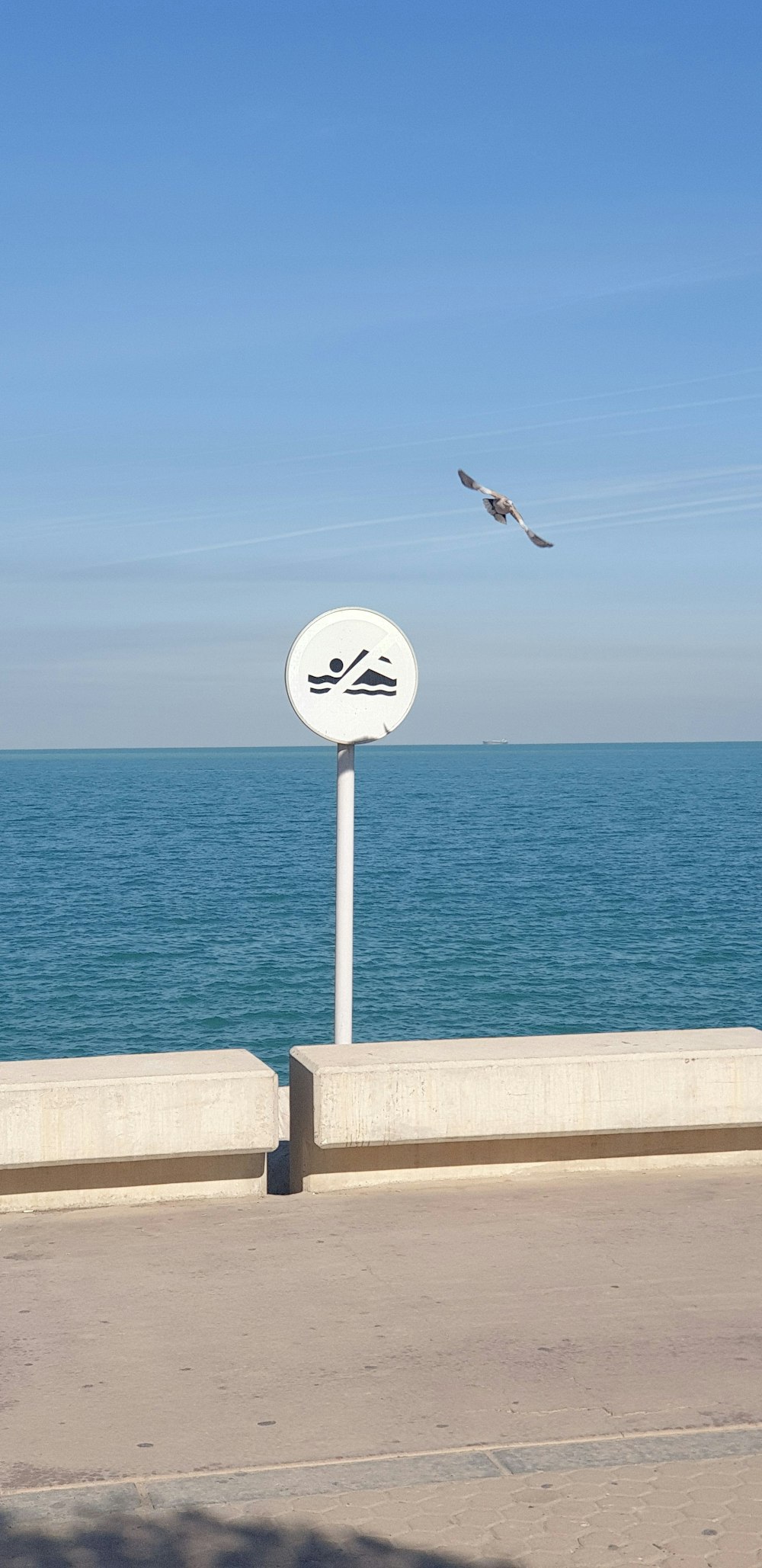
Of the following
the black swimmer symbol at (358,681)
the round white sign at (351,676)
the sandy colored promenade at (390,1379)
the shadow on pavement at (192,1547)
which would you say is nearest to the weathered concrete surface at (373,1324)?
the sandy colored promenade at (390,1379)

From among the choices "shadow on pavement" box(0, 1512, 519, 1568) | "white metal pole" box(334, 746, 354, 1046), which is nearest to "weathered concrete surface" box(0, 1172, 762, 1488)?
"shadow on pavement" box(0, 1512, 519, 1568)

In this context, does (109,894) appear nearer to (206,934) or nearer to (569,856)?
(206,934)

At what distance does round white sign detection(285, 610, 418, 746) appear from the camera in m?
7.73

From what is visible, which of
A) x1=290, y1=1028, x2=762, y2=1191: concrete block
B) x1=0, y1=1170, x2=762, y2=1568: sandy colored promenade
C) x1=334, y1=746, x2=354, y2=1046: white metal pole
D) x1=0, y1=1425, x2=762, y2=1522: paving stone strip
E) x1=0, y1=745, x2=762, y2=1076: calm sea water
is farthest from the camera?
x1=0, y1=745, x2=762, y2=1076: calm sea water

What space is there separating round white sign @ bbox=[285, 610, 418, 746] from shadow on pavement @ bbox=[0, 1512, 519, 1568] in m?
4.36

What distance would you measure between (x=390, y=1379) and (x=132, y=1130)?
6.52 ft

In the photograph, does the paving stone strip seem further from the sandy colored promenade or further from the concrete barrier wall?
the concrete barrier wall

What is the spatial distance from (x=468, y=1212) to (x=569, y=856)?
66813mm

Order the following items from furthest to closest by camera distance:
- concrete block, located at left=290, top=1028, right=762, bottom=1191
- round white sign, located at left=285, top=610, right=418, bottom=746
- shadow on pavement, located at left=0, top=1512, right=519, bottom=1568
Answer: round white sign, located at left=285, top=610, right=418, bottom=746, concrete block, located at left=290, top=1028, right=762, bottom=1191, shadow on pavement, located at left=0, top=1512, right=519, bottom=1568

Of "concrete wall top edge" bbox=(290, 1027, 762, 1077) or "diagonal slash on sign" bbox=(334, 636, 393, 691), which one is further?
"diagonal slash on sign" bbox=(334, 636, 393, 691)

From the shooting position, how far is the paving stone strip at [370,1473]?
4.06m

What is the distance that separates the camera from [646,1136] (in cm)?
722

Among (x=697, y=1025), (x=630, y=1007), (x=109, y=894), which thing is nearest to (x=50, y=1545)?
(x=697, y=1025)

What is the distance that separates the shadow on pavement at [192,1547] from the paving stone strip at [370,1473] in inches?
3.3
